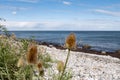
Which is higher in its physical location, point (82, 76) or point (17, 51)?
point (17, 51)

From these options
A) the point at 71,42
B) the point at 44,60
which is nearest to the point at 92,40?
the point at 44,60

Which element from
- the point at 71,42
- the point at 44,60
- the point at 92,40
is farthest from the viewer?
the point at 92,40

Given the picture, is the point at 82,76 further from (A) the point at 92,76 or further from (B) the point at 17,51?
(B) the point at 17,51

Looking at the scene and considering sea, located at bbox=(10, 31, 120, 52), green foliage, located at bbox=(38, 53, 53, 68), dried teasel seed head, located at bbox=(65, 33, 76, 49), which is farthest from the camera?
sea, located at bbox=(10, 31, 120, 52)

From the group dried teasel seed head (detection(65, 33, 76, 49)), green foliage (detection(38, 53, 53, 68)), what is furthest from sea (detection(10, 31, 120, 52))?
green foliage (detection(38, 53, 53, 68))

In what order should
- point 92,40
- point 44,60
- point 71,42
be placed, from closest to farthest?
point 71,42
point 44,60
point 92,40

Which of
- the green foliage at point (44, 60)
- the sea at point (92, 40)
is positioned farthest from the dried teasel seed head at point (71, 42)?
the green foliage at point (44, 60)

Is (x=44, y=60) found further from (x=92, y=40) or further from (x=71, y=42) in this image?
(x=92, y=40)

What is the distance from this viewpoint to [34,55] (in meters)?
3.02

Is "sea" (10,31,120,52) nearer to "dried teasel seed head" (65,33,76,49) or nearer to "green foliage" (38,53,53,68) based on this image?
"dried teasel seed head" (65,33,76,49)

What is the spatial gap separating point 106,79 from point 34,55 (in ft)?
19.2

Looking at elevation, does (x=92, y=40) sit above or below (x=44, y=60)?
below

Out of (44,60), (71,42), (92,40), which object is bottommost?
(92,40)

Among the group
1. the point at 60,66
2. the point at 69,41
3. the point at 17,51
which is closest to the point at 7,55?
the point at 17,51
